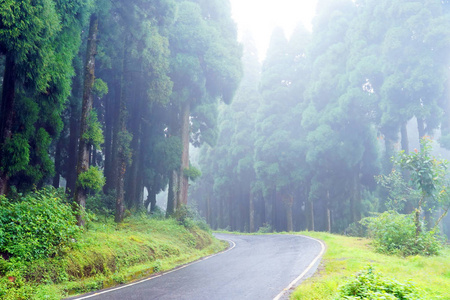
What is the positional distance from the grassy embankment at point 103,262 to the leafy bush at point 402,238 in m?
7.37

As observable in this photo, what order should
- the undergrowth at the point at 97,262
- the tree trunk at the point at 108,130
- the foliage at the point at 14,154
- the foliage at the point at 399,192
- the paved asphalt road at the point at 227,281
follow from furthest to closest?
the tree trunk at the point at 108,130
the foliage at the point at 399,192
the foliage at the point at 14,154
the paved asphalt road at the point at 227,281
the undergrowth at the point at 97,262

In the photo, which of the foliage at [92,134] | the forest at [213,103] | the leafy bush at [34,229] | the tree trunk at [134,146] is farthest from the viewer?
the tree trunk at [134,146]

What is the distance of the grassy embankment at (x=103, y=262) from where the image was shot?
283 inches

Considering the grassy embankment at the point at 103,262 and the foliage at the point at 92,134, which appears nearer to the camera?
the grassy embankment at the point at 103,262

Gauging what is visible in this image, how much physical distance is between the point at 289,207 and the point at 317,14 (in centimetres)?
1720

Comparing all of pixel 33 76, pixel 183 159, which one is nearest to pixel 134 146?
pixel 183 159

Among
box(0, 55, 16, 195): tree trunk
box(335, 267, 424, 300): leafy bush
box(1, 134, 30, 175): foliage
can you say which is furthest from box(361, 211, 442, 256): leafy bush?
box(0, 55, 16, 195): tree trunk

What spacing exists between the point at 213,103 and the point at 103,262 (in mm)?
15164

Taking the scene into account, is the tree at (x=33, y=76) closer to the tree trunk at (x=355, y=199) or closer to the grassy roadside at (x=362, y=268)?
the grassy roadside at (x=362, y=268)

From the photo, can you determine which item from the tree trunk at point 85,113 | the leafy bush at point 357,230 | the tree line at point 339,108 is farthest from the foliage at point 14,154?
the leafy bush at point 357,230

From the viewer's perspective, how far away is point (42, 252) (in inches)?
325

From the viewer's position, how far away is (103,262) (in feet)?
31.9

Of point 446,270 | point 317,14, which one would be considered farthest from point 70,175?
point 317,14

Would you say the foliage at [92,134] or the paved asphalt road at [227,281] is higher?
the foliage at [92,134]
